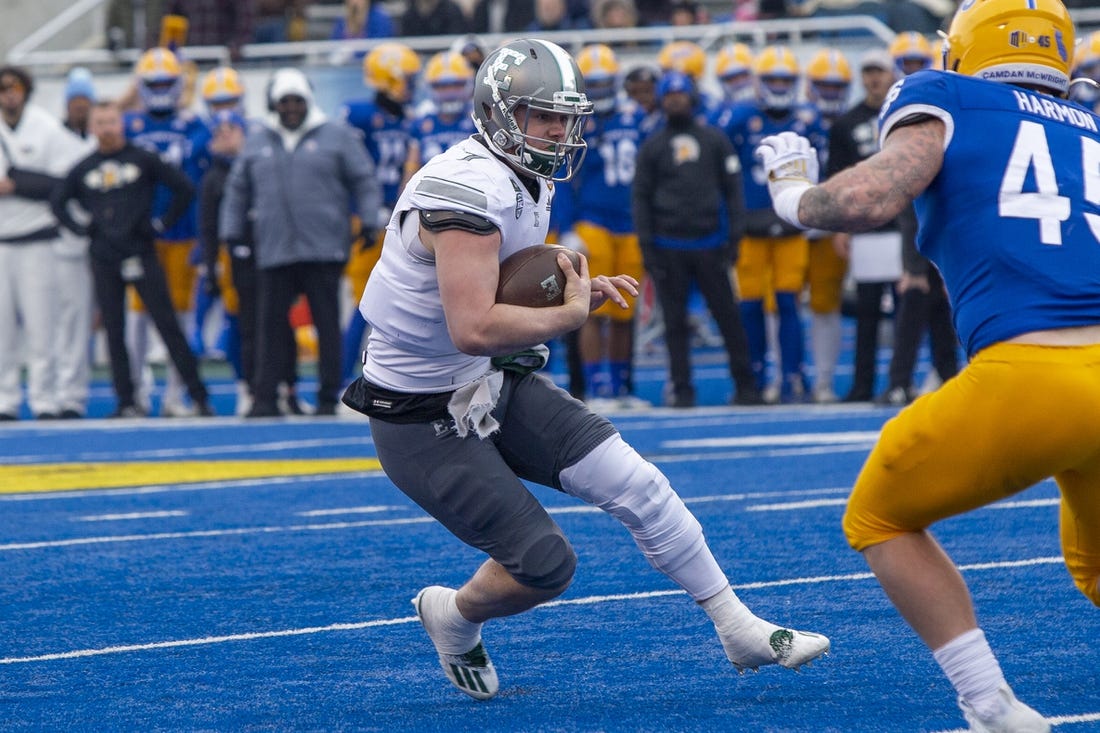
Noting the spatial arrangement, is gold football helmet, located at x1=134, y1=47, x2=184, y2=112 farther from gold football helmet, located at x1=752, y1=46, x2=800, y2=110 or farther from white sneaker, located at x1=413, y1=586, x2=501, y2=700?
white sneaker, located at x1=413, y1=586, x2=501, y2=700

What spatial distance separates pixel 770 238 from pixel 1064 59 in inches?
364

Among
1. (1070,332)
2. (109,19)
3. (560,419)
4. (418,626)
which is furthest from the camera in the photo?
(109,19)

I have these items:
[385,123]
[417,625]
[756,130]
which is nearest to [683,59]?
[756,130]

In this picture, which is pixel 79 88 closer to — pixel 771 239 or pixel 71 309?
pixel 71 309

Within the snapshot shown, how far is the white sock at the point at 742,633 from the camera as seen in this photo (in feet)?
15.2

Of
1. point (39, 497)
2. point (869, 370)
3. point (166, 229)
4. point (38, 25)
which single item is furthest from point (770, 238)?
point (38, 25)

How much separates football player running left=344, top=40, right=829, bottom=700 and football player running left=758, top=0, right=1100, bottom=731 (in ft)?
2.17

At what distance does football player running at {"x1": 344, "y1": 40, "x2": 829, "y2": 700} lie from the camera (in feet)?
15.2

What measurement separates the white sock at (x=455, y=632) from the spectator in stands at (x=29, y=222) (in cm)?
945

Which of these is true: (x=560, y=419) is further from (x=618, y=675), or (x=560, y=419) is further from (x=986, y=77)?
(x=986, y=77)

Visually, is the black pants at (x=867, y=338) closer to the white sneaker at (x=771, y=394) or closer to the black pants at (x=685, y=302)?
the white sneaker at (x=771, y=394)

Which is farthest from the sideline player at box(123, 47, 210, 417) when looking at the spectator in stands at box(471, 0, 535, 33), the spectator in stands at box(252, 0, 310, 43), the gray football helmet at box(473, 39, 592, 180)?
the gray football helmet at box(473, 39, 592, 180)

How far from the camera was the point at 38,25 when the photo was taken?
22.7 metres

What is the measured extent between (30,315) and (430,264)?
32.3 feet
